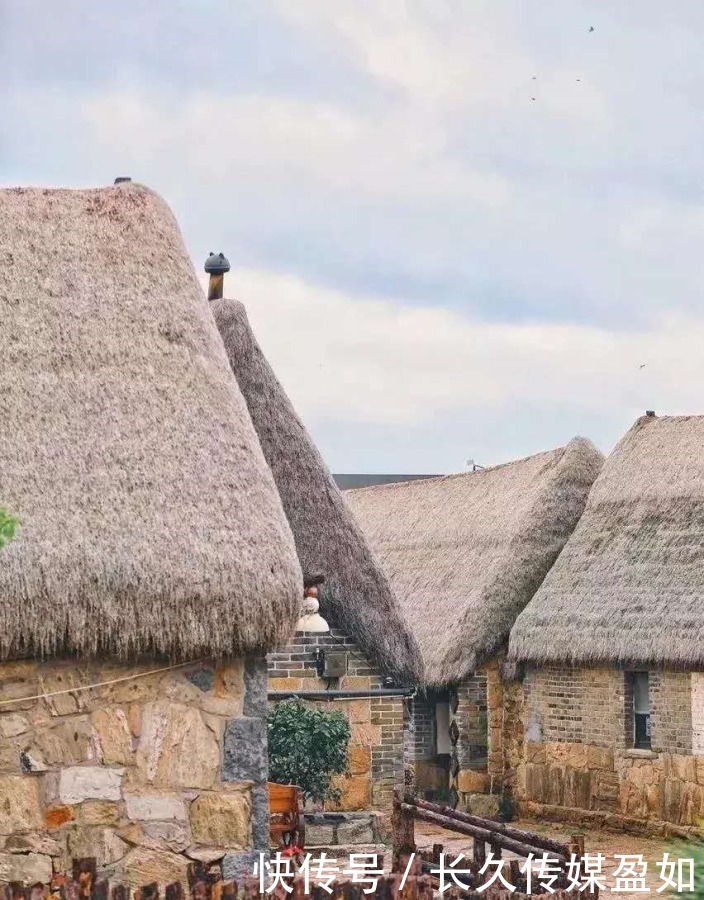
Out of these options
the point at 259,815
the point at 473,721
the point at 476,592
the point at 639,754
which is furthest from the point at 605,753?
the point at 259,815

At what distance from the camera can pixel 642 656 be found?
21.5 meters

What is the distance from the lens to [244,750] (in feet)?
32.2

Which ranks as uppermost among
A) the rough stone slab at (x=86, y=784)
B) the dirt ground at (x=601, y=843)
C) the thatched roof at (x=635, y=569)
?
the thatched roof at (x=635, y=569)

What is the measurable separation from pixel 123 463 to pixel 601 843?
12.6 metres

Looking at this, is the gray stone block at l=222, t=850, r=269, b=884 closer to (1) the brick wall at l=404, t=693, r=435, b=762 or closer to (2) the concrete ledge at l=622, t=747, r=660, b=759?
(2) the concrete ledge at l=622, t=747, r=660, b=759

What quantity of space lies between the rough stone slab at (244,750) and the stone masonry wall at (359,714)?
8.69 metres

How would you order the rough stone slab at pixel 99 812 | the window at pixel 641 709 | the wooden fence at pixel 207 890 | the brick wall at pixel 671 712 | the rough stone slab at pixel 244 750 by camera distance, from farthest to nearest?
the window at pixel 641 709, the brick wall at pixel 671 712, the rough stone slab at pixel 244 750, the rough stone slab at pixel 99 812, the wooden fence at pixel 207 890

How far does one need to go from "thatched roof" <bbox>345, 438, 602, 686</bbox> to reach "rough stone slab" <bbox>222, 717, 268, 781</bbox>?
1450 centimetres

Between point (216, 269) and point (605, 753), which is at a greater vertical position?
point (216, 269)

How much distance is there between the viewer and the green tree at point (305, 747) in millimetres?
17438

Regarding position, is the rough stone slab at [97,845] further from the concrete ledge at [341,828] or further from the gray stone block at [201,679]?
the concrete ledge at [341,828]

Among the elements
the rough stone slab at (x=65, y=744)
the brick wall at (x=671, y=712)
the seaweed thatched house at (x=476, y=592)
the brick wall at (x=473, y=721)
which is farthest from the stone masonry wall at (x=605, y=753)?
the rough stone slab at (x=65, y=744)

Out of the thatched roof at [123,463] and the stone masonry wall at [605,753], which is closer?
the thatched roof at [123,463]

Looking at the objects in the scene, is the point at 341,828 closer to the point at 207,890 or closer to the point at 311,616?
the point at 311,616
